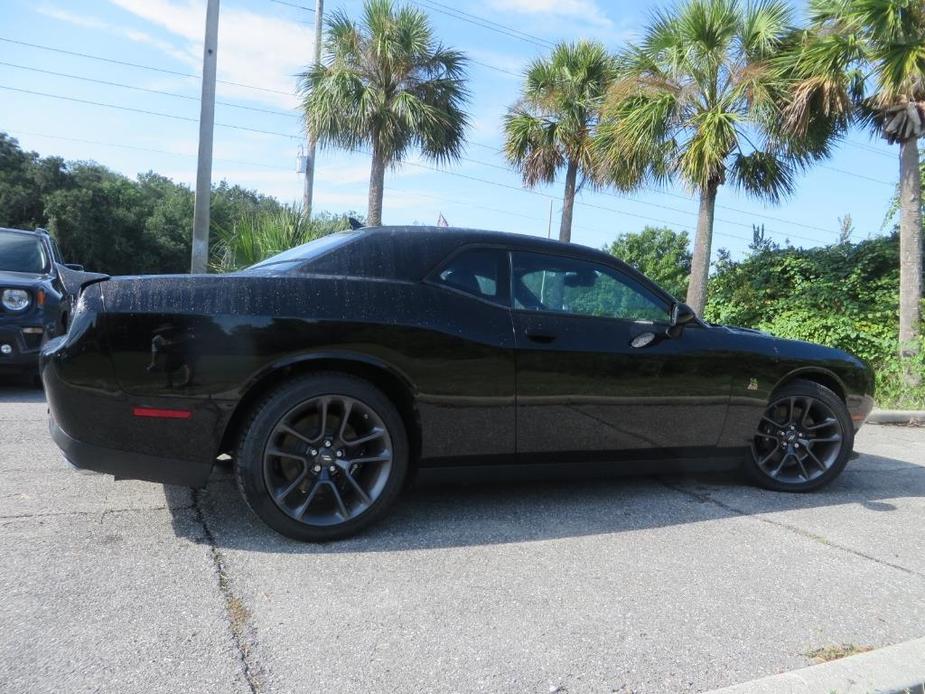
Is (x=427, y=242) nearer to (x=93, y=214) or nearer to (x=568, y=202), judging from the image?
(x=568, y=202)

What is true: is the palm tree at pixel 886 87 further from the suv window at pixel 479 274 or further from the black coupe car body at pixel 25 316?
the black coupe car body at pixel 25 316

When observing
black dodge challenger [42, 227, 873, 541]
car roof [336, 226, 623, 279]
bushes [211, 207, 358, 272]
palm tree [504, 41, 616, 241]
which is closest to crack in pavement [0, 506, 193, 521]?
black dodge challenger [42, 227, 873, 541]

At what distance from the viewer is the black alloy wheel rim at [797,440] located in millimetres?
4605

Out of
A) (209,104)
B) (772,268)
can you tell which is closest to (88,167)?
(209,104)

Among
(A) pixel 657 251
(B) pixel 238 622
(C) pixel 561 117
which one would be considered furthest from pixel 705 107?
A: (A) pixel 657 251

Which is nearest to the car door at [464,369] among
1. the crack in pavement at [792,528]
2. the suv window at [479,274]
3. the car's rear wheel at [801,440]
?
the suv window at [479,274]

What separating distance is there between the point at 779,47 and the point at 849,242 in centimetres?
362

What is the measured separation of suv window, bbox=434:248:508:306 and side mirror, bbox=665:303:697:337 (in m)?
1.03

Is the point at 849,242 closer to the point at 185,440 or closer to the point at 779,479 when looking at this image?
the point at 779,479

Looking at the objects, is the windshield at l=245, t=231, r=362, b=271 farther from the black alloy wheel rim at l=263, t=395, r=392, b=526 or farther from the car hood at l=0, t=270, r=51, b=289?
the car hood at l=0, t=270, r=51, b=289

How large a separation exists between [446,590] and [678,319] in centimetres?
208

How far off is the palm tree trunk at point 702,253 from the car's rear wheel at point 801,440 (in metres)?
8.01

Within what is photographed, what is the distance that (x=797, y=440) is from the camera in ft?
15.2

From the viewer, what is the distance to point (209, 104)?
38.0 ft
